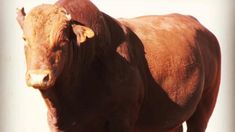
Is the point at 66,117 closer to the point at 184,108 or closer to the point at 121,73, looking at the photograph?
the point at 121,73

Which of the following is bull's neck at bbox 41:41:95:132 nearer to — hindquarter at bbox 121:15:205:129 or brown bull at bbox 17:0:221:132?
brown bull at bbox 17:0:221:132

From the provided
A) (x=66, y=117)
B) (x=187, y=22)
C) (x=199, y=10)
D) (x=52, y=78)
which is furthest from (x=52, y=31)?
(x=199, y=10)

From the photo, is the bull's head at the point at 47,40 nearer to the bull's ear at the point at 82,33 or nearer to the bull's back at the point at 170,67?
the bull's ear at the point at 82,33

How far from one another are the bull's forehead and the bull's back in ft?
4.25

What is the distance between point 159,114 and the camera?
5.70m

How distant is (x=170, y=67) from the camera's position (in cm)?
579

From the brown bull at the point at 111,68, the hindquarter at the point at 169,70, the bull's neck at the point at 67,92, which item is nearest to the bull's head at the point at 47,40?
the brown bull at the point at 111,68

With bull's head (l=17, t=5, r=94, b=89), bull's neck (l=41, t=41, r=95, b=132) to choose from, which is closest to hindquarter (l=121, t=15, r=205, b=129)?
bull's neck (l=41, t=41, r=95, b=132)

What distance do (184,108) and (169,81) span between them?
39 centimetres

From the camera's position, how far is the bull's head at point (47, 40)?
423 centimetres

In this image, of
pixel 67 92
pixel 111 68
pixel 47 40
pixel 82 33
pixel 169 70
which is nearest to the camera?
pixel 47 40

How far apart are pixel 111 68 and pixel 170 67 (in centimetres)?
89

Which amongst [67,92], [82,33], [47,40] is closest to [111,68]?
[67,92]

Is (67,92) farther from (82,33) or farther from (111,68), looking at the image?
(82,33)
